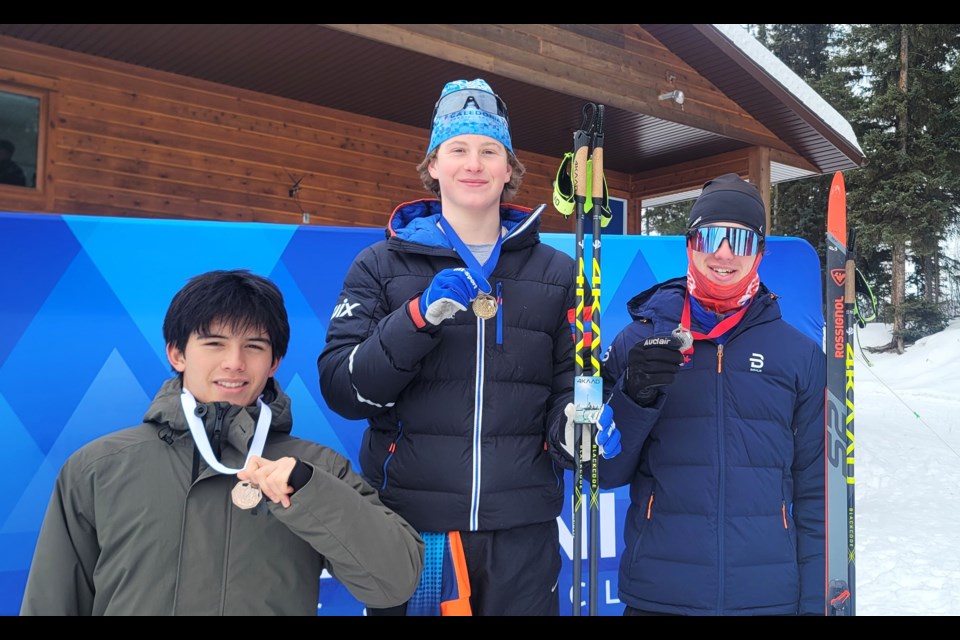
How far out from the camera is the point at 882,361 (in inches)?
888

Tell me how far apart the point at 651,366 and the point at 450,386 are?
0.57 metres

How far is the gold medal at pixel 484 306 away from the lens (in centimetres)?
204

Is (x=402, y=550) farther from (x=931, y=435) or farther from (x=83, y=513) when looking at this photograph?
(x=931, y=435)

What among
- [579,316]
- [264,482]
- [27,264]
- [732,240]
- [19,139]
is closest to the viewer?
[264,482]

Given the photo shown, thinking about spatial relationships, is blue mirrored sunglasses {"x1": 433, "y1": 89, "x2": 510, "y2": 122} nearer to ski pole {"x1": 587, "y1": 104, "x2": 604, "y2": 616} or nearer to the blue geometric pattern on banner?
ski pole {"x1": 587, "y1": 104, "x2": 604, "y2": 616}

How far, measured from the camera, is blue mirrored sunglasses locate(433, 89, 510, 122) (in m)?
2.25

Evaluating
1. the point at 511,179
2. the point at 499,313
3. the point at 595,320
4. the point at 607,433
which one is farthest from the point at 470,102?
the point at 607,433

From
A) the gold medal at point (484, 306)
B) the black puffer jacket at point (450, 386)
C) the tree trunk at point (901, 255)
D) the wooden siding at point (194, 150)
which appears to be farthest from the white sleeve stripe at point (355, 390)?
the tree trunk at point (901, 255)

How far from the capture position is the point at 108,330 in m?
2.89

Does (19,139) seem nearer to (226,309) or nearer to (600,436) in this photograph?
(226,309)

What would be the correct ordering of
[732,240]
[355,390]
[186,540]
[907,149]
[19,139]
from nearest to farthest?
[186,540] → [355,390] → [732,240] → [19,139] → [907,149]

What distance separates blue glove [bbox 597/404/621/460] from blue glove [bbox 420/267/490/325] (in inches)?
20.1

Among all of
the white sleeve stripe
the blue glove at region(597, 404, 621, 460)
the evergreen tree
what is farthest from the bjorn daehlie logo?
the evergreen tree
